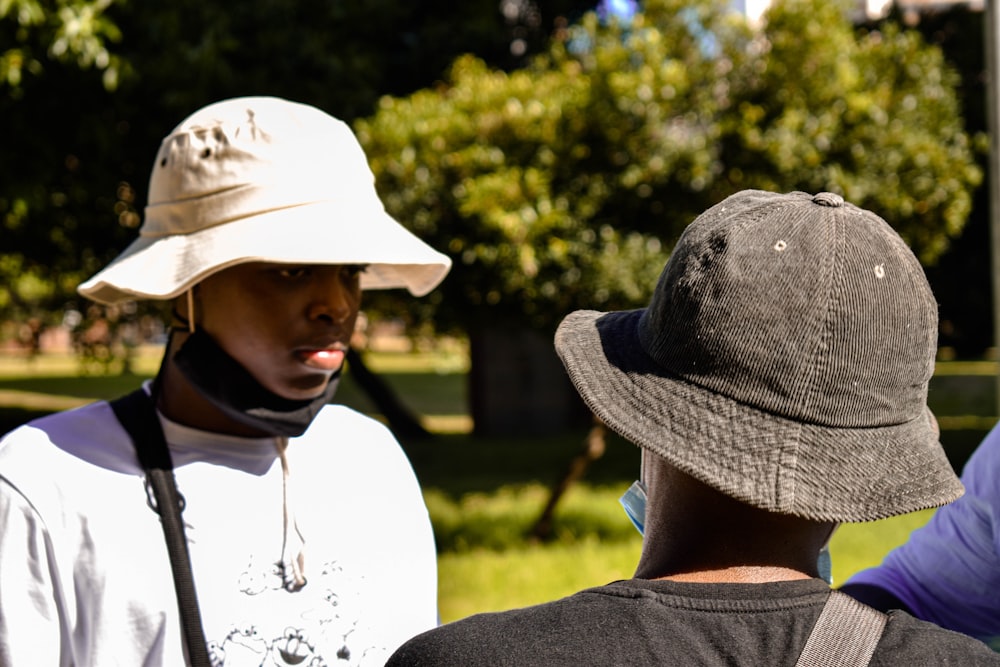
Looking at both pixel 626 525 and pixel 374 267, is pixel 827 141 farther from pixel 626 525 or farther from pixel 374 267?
pixel 374 267

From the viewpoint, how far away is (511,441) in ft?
50.1

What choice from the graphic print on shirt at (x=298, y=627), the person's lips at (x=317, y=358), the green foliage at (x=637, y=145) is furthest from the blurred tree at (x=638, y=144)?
the graphic print on shirt at (x=298, y=627)

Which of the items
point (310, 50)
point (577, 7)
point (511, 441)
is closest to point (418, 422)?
point (511, 441)

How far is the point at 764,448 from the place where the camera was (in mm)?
1202

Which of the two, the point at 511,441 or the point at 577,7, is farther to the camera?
the point at 511,441

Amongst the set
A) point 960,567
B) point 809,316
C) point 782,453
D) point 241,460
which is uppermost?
point 809,316

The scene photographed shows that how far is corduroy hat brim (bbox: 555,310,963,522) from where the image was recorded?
1186 millimetres

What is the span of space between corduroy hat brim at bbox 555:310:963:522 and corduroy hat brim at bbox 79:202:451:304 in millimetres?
963

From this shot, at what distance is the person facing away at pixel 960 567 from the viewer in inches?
80.7

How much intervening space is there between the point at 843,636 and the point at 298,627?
1036 millimetres

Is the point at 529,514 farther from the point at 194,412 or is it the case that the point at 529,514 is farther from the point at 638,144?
the point at 194,412

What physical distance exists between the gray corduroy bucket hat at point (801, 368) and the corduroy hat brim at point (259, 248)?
39.2 inches

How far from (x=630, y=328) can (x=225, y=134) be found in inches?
42.0

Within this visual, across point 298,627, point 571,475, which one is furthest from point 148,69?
point 298,627
